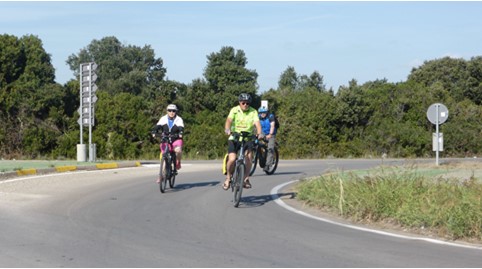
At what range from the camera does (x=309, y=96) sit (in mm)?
44094

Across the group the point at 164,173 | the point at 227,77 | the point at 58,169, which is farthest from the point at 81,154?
the point at 227,77

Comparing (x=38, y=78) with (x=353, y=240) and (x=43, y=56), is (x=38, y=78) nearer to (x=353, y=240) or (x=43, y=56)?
(x=43, y=56)

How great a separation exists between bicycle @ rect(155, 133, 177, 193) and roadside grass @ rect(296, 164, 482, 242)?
2896 millimetres

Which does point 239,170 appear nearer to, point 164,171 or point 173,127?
point 164,171

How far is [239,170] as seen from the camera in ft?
39.7

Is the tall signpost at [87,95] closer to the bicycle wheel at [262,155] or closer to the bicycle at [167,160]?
the bicycle wheel at [262,155]

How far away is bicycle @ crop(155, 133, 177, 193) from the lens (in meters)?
14.0

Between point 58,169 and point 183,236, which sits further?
point 58,169

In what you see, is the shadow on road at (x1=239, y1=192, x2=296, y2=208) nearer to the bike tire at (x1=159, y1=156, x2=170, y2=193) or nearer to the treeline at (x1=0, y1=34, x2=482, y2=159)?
the bike tire at (x1=159, y1=156, x2=170, y2=193)

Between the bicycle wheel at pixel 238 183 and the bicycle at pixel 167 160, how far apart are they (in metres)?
2.40

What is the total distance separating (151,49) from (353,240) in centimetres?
6271

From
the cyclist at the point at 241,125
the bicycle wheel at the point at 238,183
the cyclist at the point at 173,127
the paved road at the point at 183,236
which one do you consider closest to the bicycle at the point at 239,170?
the bicycle wheel at the point at 238,183

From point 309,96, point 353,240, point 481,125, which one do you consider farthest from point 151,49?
point 353,240

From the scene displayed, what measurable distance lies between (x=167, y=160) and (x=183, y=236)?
524 cm
